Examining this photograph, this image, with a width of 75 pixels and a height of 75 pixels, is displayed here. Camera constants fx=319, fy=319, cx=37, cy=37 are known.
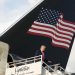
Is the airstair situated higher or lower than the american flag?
lower

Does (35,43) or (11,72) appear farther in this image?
(35,43)

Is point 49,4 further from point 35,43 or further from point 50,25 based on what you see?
point 35,43

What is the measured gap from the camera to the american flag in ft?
46.7

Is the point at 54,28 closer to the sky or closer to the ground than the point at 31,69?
closer to the sky

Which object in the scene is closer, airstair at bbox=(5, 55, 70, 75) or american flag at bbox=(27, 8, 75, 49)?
airstair at bbox=(5, 55, 70, 75)

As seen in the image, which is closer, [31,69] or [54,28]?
[31,69]

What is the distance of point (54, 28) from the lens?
14422mm

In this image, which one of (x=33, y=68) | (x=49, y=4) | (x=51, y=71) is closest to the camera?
(x=33, y=68)

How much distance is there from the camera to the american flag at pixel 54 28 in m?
14.2

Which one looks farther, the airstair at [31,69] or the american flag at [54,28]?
the american flag at [54,28]

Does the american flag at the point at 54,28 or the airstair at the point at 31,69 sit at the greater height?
the american flag at the point at 54,28

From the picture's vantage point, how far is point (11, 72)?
11438mm

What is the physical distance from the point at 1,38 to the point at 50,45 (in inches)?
91.5

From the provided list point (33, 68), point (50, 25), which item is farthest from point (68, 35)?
point (33, 68)
